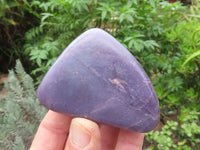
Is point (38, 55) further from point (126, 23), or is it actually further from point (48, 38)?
point (126, 23)

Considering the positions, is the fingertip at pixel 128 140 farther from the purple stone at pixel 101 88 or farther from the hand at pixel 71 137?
the purple stone at pixel 101 88

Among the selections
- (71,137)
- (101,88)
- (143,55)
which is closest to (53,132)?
(71,137)

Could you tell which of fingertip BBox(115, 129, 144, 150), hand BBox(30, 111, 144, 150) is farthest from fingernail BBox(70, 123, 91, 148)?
fingertip BBox(115, 129, 144, 150)

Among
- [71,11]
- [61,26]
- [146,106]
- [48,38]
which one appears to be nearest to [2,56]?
[48,38]

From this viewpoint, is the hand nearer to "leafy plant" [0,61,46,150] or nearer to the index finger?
the index finger

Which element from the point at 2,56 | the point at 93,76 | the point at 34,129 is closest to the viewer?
the point at 93,76

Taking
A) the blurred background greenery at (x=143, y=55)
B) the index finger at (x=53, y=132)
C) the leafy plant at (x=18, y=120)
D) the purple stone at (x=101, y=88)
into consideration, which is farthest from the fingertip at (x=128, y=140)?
the leafy plant at (x=18, y=120)
